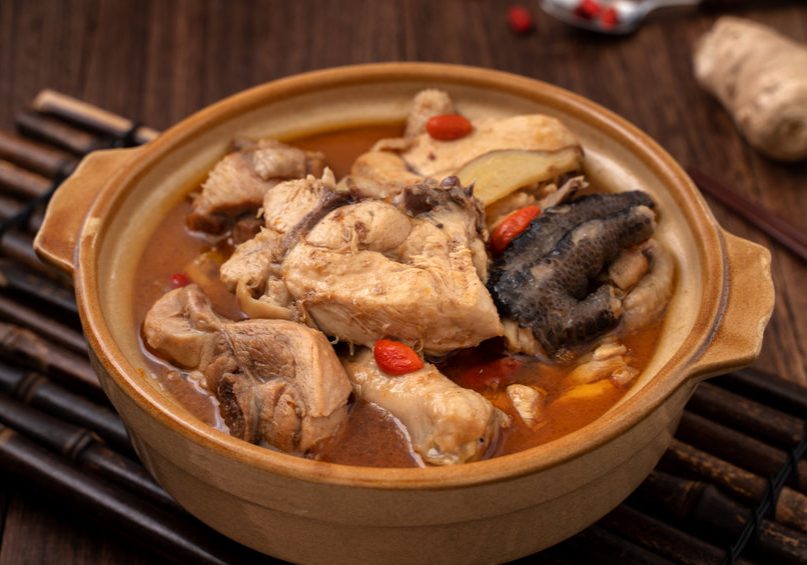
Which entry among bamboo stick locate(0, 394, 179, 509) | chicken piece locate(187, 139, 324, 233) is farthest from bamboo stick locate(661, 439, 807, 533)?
bamboo stick locate(0, 394, 179, 509)

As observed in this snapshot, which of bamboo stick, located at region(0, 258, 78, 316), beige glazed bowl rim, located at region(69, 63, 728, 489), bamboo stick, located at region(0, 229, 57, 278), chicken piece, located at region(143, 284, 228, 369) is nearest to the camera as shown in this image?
beige glazed bowl rim, located at region(69, 63, 728, 489)

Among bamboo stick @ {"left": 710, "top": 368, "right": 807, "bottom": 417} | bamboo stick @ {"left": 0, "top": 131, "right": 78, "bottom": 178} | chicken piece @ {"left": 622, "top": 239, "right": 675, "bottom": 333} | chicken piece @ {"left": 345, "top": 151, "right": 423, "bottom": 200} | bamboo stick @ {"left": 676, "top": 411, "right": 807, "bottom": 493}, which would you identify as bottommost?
bamboo stick @ {"left": 676, "top": 411, "right": 807, "bottom": 493}

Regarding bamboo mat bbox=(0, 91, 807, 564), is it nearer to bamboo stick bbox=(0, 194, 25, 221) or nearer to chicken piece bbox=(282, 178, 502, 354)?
bamboo stick bbox=(0, 194, 25, 221)

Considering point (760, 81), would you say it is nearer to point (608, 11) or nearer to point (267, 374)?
point (608, 11)

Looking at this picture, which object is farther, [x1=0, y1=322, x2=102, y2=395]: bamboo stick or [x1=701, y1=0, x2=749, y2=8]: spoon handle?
[x1=701, y1=0, x2=749, y2=8]: spoon handle

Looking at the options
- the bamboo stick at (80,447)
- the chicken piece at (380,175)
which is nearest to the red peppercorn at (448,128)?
the chicken piece at (380,175)

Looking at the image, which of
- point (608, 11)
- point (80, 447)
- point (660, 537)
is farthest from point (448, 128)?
point (608, 11)

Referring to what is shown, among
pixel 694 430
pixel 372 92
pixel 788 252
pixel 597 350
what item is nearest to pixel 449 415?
pixel 597 350
